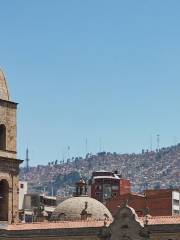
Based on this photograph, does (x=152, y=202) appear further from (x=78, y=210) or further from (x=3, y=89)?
(x=3, y=89)

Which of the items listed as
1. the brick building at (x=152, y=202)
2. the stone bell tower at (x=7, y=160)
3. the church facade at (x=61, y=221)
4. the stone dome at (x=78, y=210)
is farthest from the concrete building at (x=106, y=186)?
the stone bell tower at (x=7, y=160)

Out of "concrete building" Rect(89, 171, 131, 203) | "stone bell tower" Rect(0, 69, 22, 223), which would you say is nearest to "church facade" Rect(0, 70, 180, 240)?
"stone bell tower" Rect(0, 69, 22, 223)

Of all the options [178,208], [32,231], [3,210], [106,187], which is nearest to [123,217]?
[32,231]

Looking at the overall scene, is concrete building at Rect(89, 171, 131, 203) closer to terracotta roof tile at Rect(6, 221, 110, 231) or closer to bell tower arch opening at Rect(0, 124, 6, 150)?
bell tower arch opening at Rect(0, 124, 6, 150)

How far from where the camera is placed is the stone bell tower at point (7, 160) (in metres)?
50.6

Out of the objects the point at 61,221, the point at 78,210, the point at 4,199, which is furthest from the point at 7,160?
the point at 78,210

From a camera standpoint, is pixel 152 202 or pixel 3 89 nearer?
pixel 3 89

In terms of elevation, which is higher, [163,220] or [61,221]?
[163,220]

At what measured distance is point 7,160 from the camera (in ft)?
166

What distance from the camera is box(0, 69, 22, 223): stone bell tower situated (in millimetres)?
50562

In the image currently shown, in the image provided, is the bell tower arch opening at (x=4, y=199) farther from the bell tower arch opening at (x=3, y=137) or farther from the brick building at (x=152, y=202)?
the brick building at (x=152, y=202)

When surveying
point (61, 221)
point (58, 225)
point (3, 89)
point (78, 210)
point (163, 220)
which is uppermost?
point (3, 89)

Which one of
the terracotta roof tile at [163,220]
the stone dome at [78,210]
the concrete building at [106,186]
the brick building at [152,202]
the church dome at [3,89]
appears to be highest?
the church dome at [3,89]

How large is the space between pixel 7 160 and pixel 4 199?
237cm
